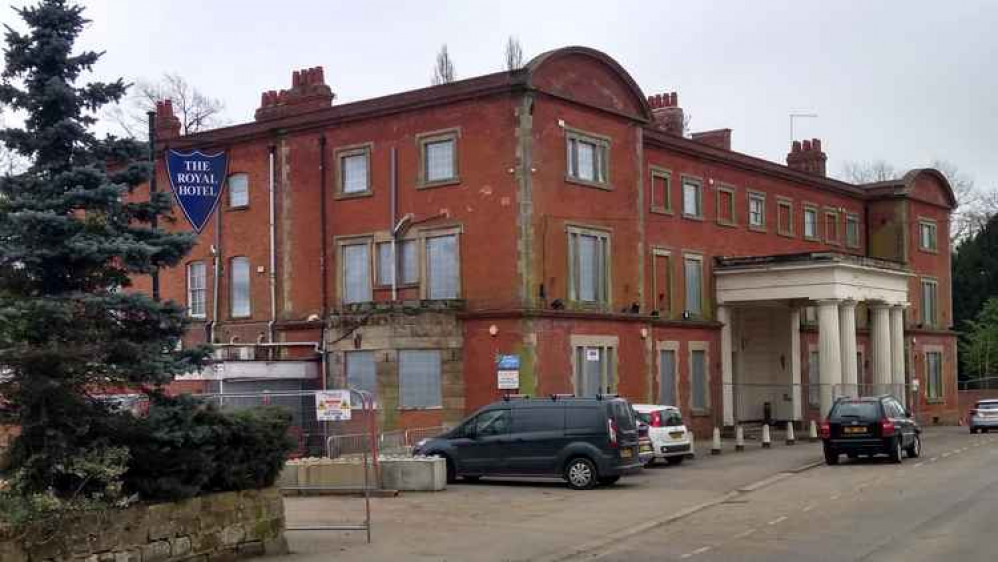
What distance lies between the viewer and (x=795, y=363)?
1789 inches

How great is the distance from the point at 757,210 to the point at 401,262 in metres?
17.3

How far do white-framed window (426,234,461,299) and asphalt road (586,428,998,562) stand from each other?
11.7 meters

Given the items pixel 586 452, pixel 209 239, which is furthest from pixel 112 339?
pixel 209 239

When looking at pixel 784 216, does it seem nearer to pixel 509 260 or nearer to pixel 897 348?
pixel 897 348

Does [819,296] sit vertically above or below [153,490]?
above

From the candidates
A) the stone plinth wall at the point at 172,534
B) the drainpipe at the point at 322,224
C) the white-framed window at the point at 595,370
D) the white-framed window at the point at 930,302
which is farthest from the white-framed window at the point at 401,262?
the white-framed window at the point at 930,302

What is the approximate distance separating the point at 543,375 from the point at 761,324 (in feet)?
57.8

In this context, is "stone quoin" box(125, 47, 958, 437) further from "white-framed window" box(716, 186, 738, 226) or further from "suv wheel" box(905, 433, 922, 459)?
"suv wheel" box(905, 433, 922, 459)

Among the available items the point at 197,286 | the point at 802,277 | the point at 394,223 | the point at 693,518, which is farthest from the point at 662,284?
the point at 693,518

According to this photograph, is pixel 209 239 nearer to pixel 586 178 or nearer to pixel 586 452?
pixel 586 178

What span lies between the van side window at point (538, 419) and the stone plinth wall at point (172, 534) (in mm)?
10023

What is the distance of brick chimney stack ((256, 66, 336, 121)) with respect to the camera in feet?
129

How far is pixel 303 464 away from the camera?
23.0 meters

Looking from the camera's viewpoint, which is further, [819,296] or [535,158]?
[819,296]
